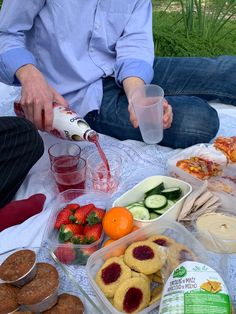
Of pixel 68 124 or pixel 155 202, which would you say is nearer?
pixel 155 202

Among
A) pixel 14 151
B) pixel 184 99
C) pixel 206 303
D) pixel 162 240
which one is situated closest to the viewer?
pixel 206 303

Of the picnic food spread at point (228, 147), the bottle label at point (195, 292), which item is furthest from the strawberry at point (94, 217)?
the picnic food spread at point (228, 147)

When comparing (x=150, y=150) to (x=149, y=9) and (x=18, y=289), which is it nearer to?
(x=149, y=9)

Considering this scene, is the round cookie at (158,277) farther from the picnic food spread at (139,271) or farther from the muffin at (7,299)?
the muffin at (7,299)

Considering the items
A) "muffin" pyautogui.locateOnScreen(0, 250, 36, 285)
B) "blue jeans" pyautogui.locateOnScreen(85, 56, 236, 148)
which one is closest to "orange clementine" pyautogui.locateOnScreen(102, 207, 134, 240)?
"muffin" pyautogui.locateOnScreen(0, 250, 36, 285)

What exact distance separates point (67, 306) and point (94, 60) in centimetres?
103

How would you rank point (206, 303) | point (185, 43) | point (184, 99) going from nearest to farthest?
point (206, 303)
point (184, 99)
point (185, 43)

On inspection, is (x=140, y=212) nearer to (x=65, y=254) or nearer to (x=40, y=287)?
(x=65, y=254)

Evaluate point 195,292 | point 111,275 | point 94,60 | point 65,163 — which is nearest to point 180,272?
point 195,292

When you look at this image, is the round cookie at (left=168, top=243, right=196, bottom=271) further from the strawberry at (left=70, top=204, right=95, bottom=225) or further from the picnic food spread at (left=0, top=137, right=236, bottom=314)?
the strawberry at (left=70, top=204, right=95, bottom=225)

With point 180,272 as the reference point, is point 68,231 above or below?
below

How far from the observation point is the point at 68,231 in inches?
46.8

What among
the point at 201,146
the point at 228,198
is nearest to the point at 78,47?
the point at 201,146

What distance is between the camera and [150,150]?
168cm
